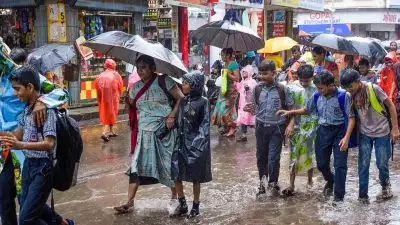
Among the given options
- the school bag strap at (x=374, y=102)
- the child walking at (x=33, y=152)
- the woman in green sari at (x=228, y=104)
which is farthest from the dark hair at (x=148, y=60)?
the woman in green sari at (x=228, y=104)

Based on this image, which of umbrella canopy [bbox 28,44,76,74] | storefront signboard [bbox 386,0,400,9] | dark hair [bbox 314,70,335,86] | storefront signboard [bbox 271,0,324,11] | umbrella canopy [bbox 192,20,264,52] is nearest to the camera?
dark hair [bbox 314,70,335,86]

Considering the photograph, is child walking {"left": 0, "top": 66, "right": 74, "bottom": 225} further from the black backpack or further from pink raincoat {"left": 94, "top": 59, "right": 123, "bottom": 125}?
pink raincoat {"left": 94, "top": 59, "right": 123, "bottom": 125}

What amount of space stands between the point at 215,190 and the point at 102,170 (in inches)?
79.6

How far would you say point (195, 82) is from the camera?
6113mm

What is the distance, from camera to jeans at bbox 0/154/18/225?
192 inches

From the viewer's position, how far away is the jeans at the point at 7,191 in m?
4.88

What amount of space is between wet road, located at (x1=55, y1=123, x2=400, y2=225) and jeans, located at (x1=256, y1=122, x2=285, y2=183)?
32 cm

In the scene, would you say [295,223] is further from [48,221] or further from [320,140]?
[48,221]

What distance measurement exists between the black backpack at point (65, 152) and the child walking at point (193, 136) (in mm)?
1609

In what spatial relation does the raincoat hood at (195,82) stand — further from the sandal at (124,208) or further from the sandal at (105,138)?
the sandal at (105,138)

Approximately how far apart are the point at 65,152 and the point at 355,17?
3726cm

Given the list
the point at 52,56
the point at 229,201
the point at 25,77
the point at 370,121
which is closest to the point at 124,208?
the point at 229,201

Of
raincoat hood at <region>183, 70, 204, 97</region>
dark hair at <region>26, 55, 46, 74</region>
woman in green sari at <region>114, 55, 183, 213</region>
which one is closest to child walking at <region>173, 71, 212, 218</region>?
raincoat hood at <region>183, 70, 204, 97</region>

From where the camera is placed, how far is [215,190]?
24.3 feet
